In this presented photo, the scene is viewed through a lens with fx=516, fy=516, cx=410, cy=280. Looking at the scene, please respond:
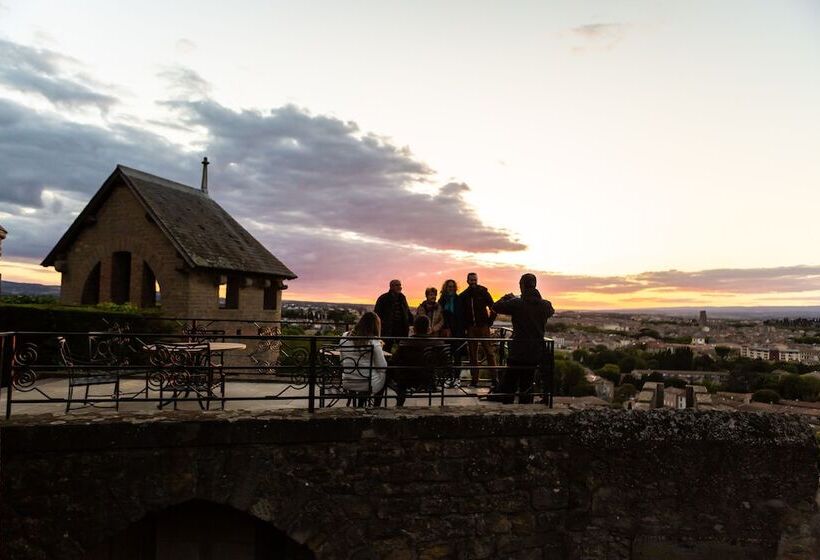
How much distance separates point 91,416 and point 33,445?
1.62 ft

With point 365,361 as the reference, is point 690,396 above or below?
below

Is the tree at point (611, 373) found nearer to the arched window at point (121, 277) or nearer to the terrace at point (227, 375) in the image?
the arched window at point (121, 277)

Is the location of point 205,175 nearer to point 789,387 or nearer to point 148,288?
point 148,288

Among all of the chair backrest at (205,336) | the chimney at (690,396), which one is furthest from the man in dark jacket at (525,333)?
the chair backrest at (205,336)

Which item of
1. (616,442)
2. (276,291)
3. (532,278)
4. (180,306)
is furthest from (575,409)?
(276,291)

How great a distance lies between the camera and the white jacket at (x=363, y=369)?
19.8 ft

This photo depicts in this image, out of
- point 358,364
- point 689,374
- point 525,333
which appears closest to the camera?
point 358,364

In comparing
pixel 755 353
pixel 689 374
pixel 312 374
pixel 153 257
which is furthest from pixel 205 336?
pixel 755 353

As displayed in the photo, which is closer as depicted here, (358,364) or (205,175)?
(358,364)

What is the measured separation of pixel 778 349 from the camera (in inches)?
2687

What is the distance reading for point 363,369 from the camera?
20.4ft

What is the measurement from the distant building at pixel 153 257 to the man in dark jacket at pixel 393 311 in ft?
27.5

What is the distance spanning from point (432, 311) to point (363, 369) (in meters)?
2.58

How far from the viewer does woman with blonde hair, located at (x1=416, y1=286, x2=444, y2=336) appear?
841 cm
